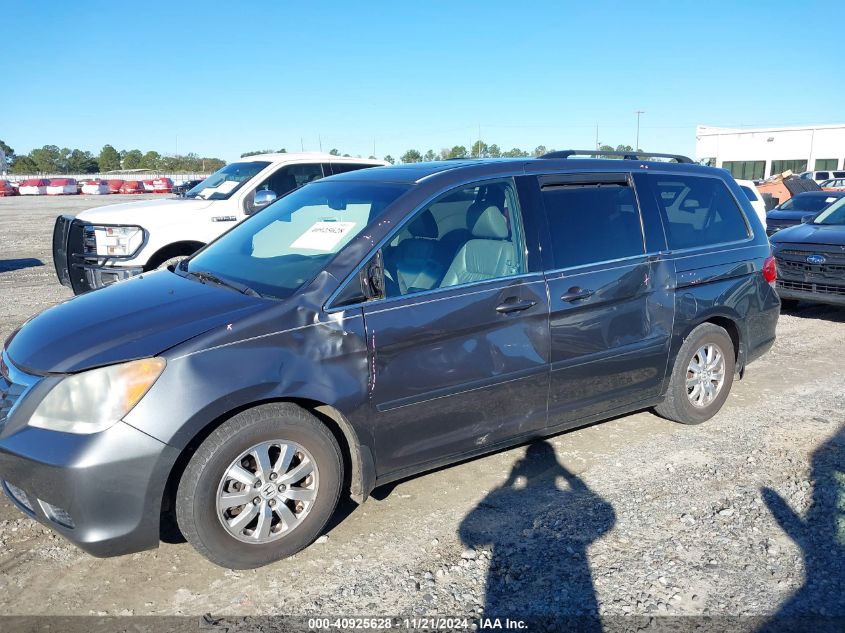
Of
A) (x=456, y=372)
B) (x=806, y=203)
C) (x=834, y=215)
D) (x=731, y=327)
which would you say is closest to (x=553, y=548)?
(x=456, y=372)

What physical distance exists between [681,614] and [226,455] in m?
2.07

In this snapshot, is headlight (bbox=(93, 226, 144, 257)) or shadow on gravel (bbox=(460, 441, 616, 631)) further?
headlight (bbox=(93, 226, 144, 257))

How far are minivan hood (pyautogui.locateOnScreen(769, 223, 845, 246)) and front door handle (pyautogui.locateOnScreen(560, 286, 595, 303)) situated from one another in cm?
584

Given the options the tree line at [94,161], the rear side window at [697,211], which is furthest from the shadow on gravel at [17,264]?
the tree line at [94,161]

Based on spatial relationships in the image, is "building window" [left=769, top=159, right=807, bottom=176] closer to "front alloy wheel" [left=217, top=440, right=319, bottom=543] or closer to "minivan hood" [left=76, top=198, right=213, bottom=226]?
"minivan hood" [left=76, top=198, right=213, bottom=226]

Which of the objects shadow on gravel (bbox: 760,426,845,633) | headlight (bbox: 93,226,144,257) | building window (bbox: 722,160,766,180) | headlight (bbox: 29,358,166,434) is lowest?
building window (bbox: 722,160,766,180)

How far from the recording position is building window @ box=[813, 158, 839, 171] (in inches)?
2261

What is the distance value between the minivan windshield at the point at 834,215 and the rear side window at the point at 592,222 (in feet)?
20.4

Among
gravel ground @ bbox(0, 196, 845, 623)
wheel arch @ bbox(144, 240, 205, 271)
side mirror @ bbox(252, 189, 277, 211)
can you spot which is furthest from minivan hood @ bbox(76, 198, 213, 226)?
gravel ground @ bbox(0, 196, 845, 623)

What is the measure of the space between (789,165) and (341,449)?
65.8 m

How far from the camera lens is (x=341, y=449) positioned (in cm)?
353

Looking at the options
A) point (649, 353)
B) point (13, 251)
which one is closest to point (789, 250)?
point (649, 353)

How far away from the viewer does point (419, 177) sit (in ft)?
13.1

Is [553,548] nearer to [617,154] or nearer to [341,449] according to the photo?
[341,449]
